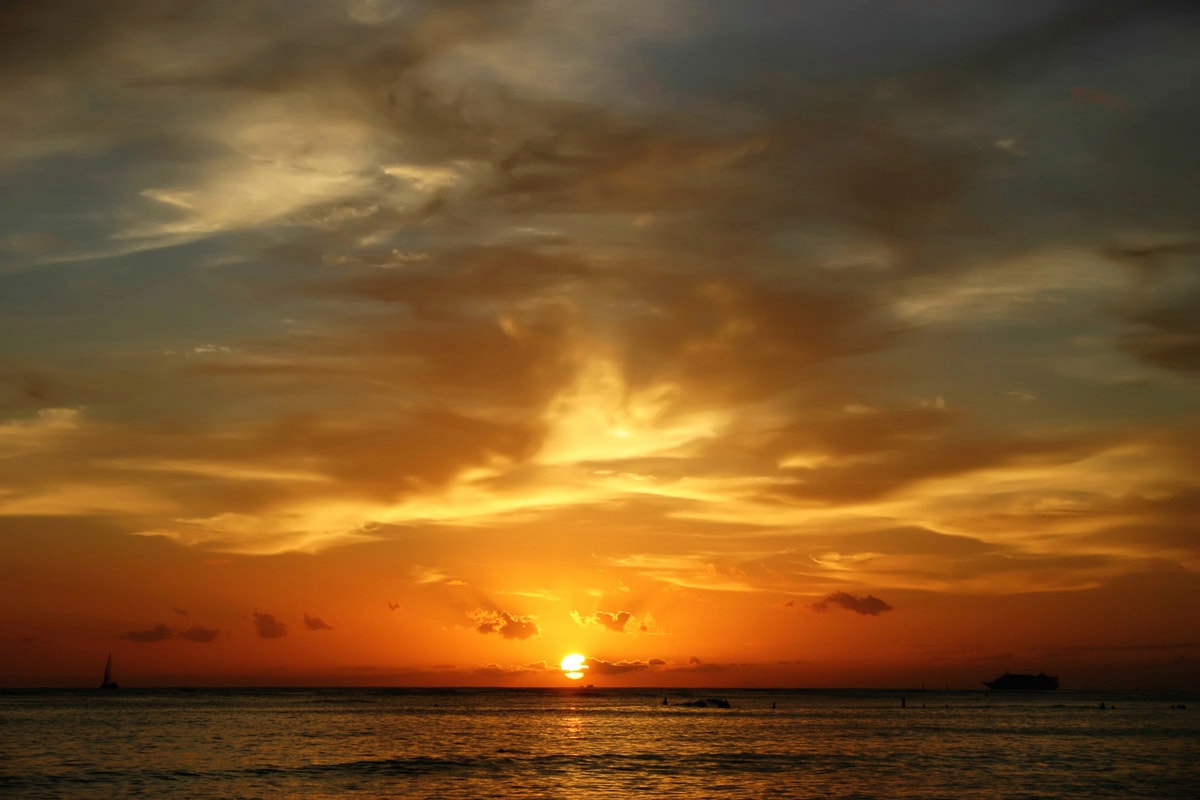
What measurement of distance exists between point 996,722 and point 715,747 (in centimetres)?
9638

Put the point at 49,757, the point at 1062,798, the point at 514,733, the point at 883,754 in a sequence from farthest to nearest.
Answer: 1. the point at 514,733
2. the point at 883,754
3. the point at 49,757
4. the point at 1062,798

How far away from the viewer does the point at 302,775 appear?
3738 inches

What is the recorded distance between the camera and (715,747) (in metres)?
129

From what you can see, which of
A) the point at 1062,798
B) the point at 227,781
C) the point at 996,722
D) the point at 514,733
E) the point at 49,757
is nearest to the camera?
the point at 1062,798

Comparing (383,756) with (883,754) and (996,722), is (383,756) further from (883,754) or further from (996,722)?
(996,722)

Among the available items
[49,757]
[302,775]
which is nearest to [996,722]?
[302,775]

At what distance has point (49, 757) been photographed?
4360 inches

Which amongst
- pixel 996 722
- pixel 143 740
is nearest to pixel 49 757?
pixel 143 740

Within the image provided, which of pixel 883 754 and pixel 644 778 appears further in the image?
pixel 883 754

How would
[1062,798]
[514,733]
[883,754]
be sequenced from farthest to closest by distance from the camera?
[514,733] → [883,754] → [1062,798]

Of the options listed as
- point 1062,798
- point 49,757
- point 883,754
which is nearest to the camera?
point 1062,798

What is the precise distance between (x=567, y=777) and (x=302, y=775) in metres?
24.7

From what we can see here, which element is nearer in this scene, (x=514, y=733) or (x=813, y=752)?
(x=813, y=752)

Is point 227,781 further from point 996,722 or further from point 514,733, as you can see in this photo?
point 996,722
